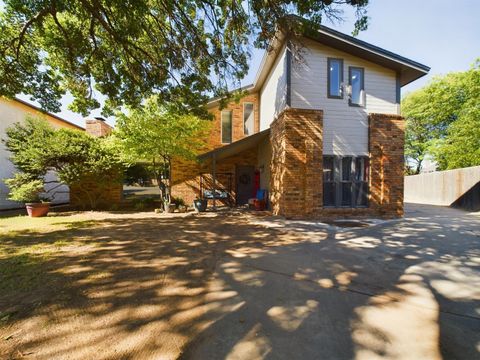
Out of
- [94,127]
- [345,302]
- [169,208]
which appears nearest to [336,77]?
[345,302]

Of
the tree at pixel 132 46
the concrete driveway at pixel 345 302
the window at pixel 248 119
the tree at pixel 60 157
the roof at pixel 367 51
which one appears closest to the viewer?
the concrete driveway at pixel 345 302

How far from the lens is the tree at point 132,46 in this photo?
5.93 m

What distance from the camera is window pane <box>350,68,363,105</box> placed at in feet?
30.8

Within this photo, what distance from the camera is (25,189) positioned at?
980 centimetres

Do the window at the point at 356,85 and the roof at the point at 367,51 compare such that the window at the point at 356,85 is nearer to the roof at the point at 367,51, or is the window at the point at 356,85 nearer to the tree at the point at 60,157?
the roof at the point at 367,51

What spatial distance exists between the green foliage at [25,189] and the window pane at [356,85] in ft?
46.7

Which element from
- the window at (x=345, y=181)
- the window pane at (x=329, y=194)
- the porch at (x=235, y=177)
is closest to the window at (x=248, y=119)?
the porch at (x=235, y=177)

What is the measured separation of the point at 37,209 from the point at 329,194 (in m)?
12.5

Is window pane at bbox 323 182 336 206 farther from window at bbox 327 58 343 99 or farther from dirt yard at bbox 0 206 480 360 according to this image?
window at bbox 327 58 343 99

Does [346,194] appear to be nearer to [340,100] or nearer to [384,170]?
[384,170]

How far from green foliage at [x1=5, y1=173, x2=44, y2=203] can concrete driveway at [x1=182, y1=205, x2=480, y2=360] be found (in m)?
10.3

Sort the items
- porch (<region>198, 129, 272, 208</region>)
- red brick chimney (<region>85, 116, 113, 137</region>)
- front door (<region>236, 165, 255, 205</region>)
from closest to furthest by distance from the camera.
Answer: porch (<region>198, 129, 272, 208</region>), front door (<region>236, 165, 255, 205</region>), red brick chimney (<region>85, 116, 113, 137</region>)

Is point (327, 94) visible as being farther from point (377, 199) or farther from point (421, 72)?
point (377, 199)

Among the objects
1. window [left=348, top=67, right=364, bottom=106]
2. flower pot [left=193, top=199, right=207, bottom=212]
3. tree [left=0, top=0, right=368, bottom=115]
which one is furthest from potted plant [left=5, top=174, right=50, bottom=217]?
window [left=348, top=67, right=364, bottom=106]
